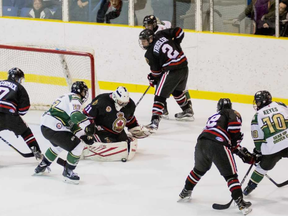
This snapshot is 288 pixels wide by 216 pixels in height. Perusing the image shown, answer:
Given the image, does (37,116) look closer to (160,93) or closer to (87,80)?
(87,80)

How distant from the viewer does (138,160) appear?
254 inches

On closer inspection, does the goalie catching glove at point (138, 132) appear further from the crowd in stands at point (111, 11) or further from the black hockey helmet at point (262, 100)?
the crowd in stands at point (111, 11)

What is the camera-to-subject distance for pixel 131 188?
18.7 feet

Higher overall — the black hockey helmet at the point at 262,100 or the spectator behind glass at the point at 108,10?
the spectator behind glass at the point at 108,10

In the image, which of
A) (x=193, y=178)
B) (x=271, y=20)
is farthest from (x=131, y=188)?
→ (x=271, y=20)

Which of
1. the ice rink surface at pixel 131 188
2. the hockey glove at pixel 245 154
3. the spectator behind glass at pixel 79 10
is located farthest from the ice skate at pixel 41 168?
the spectator behind glass at pixel 79 10

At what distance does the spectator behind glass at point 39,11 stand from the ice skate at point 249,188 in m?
4.83

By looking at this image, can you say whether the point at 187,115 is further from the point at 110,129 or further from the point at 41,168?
the point at 41,168

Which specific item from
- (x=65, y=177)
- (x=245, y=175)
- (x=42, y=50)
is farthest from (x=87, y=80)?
(x=245, y=175)

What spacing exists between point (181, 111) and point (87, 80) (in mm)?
1396

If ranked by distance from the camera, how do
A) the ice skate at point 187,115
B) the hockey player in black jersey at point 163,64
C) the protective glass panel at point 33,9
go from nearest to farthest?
1. the hockey player in black jersey at point 163,64
2. the ice skate at point 187,115
3. the protective glass panel at point 33,9

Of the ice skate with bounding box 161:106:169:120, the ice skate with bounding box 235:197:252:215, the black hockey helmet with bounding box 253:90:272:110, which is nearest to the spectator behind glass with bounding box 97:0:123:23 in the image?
the ice skate with bounding box 161:106:169:120

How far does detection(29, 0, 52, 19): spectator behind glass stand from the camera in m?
9.44

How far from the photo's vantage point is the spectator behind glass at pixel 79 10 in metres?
9.19
